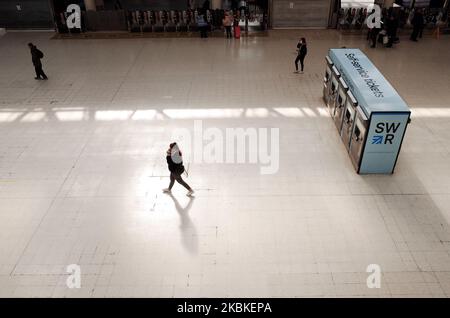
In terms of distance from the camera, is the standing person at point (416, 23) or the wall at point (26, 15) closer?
the standing person at point (416, 23)

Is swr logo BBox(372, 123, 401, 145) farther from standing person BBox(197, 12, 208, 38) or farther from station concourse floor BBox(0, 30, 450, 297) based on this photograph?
standing person BBox(197, 12, 208, 38)

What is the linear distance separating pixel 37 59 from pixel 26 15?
7369 mm

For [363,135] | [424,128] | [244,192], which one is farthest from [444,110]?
[244,192]

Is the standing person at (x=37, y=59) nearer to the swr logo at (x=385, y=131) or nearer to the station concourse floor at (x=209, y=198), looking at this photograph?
the station concourse floor at (x=209, y=198)

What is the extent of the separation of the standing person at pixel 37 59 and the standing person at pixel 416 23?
14284 mm

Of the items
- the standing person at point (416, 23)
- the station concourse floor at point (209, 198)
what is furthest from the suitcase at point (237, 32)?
the standing person at point (416, 23)

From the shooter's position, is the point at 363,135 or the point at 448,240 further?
the point at 363,135

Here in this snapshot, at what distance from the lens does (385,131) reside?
7094mm

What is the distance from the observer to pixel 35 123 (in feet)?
32.2

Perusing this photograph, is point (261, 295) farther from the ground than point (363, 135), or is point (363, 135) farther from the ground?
point (363, 135)

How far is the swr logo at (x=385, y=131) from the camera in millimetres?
7023

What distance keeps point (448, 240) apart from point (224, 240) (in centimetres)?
380

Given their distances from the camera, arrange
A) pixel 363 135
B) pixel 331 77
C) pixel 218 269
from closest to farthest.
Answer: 1. pixel 218 269
2. pixel 363 135
3. pixel 331 77

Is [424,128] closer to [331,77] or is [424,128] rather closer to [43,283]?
[331,77]
